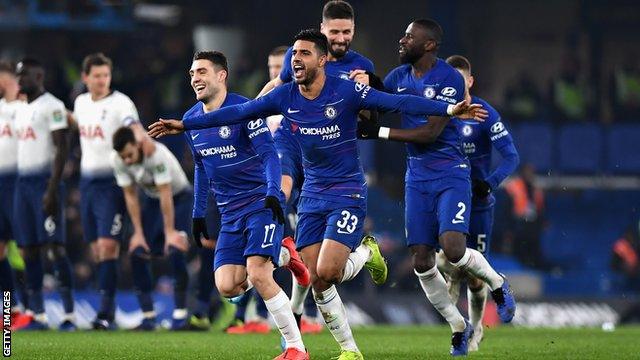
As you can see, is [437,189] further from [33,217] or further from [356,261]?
[33,217]

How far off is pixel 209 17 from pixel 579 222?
769cm

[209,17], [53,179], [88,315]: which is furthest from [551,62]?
[53,179]

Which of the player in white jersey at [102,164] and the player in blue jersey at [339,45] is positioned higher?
the player in blue jersey at [339,45]

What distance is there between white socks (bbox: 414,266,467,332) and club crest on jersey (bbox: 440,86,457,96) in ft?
4.71

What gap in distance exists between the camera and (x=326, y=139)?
37.4 feet

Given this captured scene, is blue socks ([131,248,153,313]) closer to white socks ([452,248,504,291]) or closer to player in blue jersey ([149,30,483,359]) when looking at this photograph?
white socks ([452,248,504,291])

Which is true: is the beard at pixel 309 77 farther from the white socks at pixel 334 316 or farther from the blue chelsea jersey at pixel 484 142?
the blue chelsea jersey at pixel 484 142

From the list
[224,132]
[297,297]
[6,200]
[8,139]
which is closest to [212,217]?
[6,200]

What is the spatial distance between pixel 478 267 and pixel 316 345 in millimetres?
2148

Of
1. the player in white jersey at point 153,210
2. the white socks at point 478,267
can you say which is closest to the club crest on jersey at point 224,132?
the white socks at point 478,267

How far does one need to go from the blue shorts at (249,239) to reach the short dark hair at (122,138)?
14.9ft

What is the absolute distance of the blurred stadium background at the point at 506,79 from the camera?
23969mm

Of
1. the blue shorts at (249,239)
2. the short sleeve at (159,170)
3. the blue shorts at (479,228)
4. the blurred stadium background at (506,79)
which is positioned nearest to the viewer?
the blue shorts at (249,239)

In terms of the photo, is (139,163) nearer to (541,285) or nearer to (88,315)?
(88,315)
